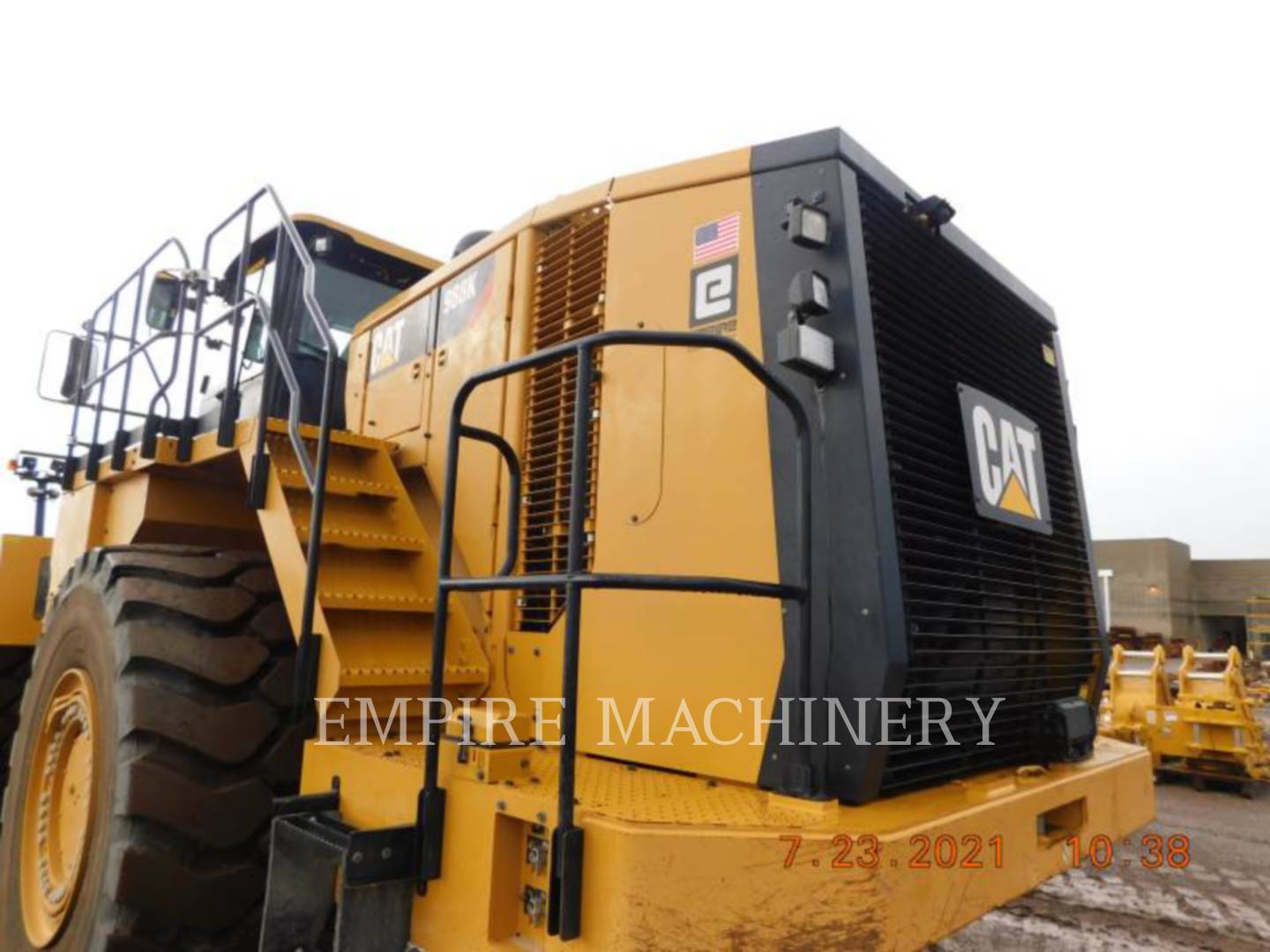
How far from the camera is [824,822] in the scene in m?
1.83

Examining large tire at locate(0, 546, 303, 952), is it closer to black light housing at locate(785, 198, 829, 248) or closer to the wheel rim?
the wheel rim

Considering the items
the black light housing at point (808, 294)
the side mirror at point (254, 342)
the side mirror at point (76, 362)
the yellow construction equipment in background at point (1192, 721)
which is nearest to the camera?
the black light housing at point (808, 294)

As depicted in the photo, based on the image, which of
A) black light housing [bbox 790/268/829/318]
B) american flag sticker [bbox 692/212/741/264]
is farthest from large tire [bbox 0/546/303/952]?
black light housing [bbox 790/268/829/318]

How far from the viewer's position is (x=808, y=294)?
2.16 m

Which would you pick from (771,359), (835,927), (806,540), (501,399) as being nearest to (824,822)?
(835,927)

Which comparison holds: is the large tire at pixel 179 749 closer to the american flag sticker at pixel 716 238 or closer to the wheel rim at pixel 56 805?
the wheel rim at pixel 56 805

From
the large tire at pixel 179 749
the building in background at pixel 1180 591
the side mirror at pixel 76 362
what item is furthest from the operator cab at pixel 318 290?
the building in background at pixel 1180 591

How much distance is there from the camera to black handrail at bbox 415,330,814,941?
1.68 meters

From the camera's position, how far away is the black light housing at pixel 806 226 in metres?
2.21

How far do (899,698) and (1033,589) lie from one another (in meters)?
1.15

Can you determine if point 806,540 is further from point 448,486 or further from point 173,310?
point 173,310

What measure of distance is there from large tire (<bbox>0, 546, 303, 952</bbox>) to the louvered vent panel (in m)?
0.91

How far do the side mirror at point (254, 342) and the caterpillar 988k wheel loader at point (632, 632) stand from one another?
106 centimetres

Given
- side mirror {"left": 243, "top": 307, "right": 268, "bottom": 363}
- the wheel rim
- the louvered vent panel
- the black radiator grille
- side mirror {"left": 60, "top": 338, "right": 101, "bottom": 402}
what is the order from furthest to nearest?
side mirror {"left": 60, "top": 338, "right": 101, "bottom": 402}, side mirror {"left": 243, "top": 307, "right": 268, "bottom": 363}, the wheel rim, the louvered vent panel, the black radiator grille
